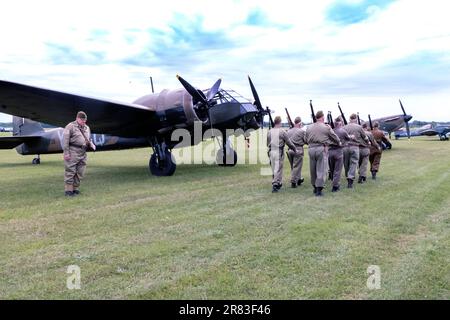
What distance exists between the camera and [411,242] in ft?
18.3

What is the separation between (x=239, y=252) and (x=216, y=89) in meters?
8.78

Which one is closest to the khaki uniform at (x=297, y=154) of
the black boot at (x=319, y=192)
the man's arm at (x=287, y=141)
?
the man's arm at (x=287, y=141)

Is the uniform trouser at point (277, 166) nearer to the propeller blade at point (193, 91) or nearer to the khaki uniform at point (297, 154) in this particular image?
the khaki uniform at point (297, 154)

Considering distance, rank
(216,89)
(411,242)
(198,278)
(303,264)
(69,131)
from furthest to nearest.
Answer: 1. (216,89)
2. (69,131)
3. (411,242)
4. (303,264)
5. (198,278)

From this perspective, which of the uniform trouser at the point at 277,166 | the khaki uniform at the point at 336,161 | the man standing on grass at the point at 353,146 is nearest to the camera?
the uniform trouser at the point at 277,166

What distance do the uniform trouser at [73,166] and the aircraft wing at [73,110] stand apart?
180cm

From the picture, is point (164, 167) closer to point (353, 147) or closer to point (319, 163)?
point (319, 163)

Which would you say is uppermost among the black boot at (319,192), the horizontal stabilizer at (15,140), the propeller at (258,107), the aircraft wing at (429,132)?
the propeller at (258,107)

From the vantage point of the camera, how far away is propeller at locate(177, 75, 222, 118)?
12.1 m

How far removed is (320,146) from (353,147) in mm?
2168

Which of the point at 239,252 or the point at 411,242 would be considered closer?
the point at 239,252

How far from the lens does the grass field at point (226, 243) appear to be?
4.01m

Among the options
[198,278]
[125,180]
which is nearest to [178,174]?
[125,180]
